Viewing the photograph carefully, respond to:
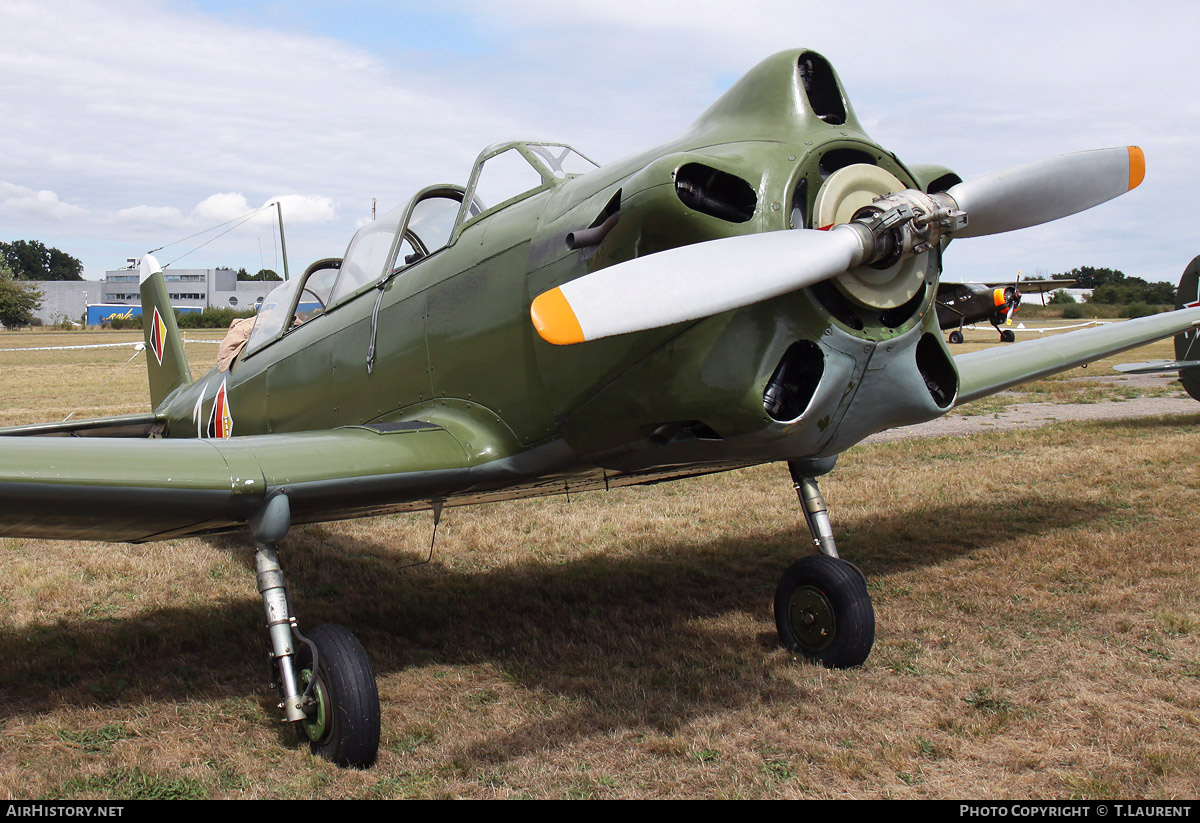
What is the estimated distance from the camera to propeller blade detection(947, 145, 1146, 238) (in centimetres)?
339

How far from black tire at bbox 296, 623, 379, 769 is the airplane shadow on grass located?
271mm

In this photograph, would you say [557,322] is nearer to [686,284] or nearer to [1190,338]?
[686,284]

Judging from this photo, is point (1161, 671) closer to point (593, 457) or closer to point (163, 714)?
point (593, 457)

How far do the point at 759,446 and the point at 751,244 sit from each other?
2.64 feet

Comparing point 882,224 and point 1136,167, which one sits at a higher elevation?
point 1136,167

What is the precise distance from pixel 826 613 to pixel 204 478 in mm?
2846

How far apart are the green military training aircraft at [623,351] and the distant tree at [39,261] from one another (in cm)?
13276

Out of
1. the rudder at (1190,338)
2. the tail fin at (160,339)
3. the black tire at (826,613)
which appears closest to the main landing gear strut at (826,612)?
the black tire at (826,613)

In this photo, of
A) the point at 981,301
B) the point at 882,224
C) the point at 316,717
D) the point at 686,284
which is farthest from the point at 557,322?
the point at 981,301

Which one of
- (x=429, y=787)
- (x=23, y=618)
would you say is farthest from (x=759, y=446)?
(x=23, y=618)

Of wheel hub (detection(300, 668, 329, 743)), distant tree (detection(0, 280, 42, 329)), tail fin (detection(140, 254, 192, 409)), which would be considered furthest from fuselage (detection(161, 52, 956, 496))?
distant tree (detection(0, 280, 42, 329))

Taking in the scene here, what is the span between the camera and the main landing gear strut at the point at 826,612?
419 cm

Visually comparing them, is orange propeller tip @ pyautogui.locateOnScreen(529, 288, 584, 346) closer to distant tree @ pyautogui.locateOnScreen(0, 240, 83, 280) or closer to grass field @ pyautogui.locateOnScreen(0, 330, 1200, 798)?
grass field @ pyautogui.locateOnScreen(0, 330, 1200, 798)

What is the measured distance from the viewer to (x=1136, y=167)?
376 cm
